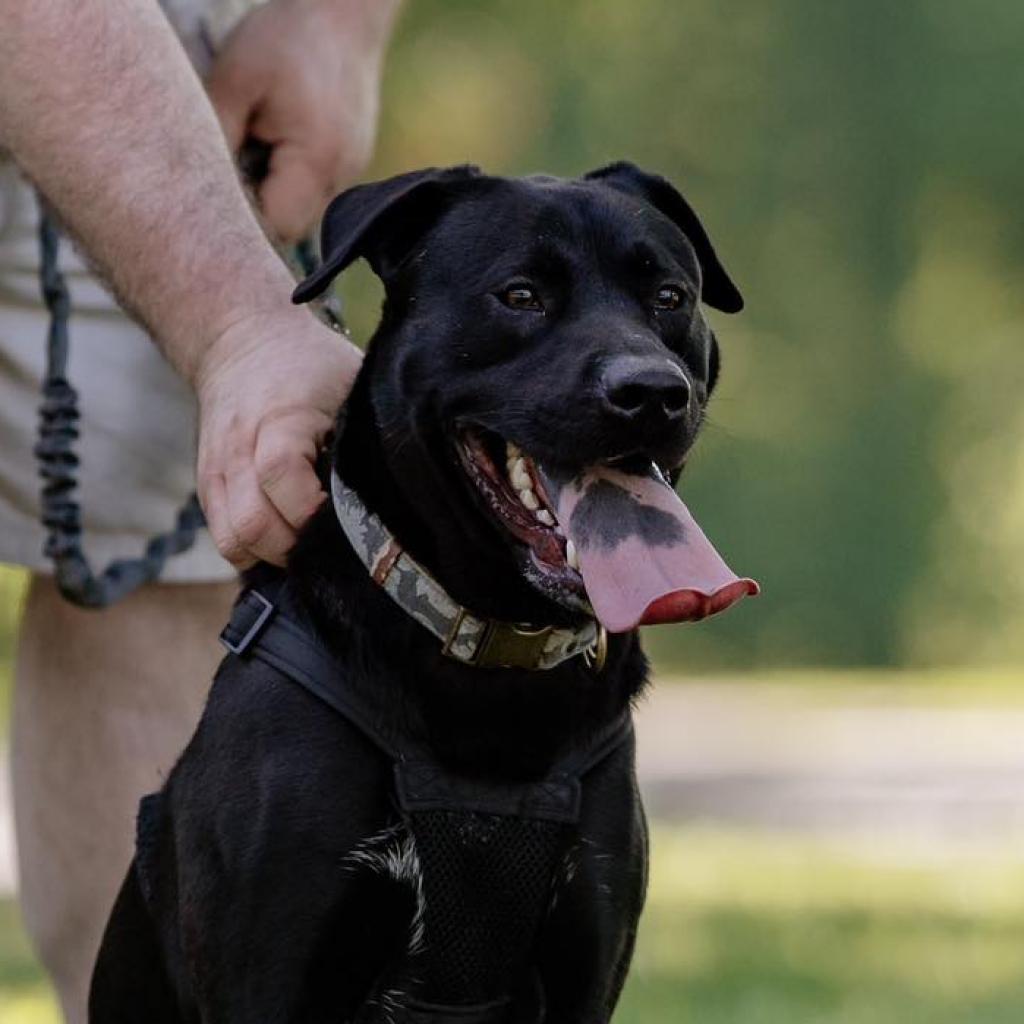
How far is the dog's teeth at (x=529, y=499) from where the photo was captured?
3287 mm

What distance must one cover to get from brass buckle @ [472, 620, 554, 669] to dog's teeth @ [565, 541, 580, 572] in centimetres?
22

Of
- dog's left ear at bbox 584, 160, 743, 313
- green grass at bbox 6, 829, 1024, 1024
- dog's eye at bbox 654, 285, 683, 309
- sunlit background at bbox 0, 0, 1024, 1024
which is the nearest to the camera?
dog's eye at bbox 654, 285, 683, 309

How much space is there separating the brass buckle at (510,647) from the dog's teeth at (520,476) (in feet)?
0.60

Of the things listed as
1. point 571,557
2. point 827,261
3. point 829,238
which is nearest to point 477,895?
point 571,557

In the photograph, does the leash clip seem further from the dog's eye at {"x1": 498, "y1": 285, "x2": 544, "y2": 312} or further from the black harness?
the dog's eye at {"x1": 498, "y1": 285, "x2": 544, "y2": 312}

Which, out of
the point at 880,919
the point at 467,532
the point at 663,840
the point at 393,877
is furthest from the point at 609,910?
the point at 663,840

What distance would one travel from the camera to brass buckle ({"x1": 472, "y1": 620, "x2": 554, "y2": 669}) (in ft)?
11.0

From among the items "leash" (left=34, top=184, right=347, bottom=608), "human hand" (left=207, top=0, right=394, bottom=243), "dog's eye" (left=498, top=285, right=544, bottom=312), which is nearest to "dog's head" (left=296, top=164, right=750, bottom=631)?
"dog's eye" (left=498, top=285, right=544, bottom=312)

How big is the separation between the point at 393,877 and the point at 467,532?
447 mm

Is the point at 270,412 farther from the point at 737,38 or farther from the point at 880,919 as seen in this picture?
the point at 737,38

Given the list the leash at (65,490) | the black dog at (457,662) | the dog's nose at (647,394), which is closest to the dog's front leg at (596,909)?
the black dog at (457,662)

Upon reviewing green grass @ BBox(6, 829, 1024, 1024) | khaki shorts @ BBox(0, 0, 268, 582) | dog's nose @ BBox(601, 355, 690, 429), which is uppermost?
dog's nose @ BBox(601, 355, 690, 429)

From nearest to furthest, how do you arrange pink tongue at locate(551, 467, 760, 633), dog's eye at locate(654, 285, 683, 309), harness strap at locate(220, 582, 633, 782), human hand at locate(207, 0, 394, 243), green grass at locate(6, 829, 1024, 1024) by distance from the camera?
1. pink tongue at locate(551, 467, 760, 633)
2. harness strap at locate(220, 582, 633, 782)
3. dog's eye at locate(654, 285, 683, 309)
4. human hand at locate(207, 0, 394, 243)
5. green grass at locate(6, 829, 1024, 1024)

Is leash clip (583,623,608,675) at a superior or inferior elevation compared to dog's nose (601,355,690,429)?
inferior
